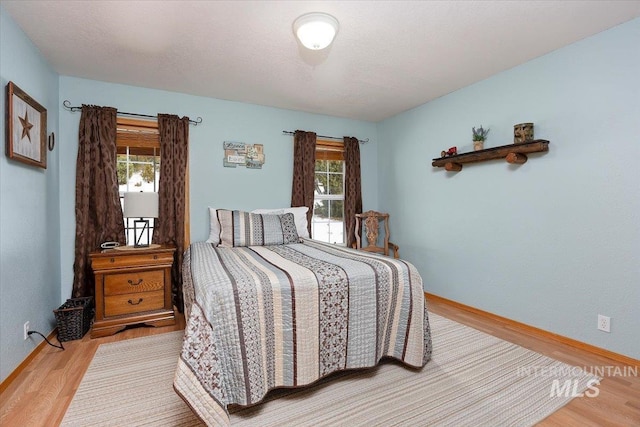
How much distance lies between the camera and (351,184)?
4.26 m

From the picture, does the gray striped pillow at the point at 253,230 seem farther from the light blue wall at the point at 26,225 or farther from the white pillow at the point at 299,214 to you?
the light blue wall at the point at 26,225

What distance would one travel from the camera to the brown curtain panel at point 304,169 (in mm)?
3891

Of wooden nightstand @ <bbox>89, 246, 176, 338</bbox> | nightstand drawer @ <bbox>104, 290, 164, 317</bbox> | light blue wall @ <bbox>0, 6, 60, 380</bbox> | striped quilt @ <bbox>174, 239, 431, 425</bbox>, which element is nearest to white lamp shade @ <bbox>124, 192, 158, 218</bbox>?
wooden nightstand @ <bbox>89, 246, 176, 338</bbox>

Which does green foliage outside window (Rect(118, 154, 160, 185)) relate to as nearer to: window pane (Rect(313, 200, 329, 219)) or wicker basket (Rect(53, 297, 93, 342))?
wicker basket (Rect(53, 297, 93, 342))

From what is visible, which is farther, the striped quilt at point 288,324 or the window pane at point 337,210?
the window pane at point 337,210

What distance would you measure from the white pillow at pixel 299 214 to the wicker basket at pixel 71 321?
1.86 meters

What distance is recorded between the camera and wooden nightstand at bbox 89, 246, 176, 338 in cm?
258

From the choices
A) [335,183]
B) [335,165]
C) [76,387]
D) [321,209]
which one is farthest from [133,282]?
[335,165]

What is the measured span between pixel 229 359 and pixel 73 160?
2.71m

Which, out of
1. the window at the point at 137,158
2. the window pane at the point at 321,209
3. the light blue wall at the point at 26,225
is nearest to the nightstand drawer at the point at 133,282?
the light blue wall at the point at 26,225

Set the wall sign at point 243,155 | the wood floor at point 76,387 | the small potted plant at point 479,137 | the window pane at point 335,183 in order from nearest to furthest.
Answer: the wood floor at point 76,387 < the small potted plant at point 479,137 < the wall sign at point 243,155 < the window pane at point 335,183

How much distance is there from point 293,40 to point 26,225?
2321 mm

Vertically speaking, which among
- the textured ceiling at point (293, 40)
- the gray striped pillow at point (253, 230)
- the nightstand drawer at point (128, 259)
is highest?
the textured ceiling at point (293, 40)

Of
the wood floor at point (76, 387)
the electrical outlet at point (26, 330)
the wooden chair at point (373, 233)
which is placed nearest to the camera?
the wood floor at point (76, 387)
